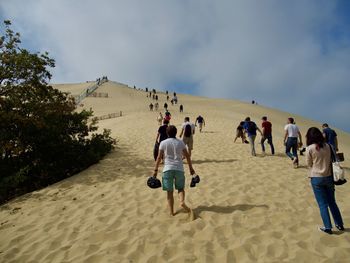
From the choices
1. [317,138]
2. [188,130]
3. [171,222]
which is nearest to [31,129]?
[188,130]

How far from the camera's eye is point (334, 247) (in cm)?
520

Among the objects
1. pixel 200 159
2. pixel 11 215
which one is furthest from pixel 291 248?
pixel 200 159

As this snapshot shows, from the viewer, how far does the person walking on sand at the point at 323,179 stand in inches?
223

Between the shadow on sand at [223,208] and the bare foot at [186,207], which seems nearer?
the bare foot at [186,207]

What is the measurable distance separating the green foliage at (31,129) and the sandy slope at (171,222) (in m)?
1.07

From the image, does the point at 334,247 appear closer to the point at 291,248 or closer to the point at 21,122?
the point at 291,248

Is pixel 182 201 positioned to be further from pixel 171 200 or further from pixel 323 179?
pixel 323 179

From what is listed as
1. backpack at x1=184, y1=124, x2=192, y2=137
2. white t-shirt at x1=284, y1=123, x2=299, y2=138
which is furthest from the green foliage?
white t-shirt at x1=284, y1=123, x2=299, y2=138

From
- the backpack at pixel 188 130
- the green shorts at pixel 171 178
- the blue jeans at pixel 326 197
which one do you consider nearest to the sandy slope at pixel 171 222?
the blue jeans at pixel 326 197

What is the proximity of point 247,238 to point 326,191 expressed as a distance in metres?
1.77

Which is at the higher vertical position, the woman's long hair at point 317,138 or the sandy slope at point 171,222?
the woman's long hair at point 317,138

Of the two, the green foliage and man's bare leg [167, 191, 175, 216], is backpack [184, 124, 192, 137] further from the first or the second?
man's bare leg [167, 191, 175, 216]

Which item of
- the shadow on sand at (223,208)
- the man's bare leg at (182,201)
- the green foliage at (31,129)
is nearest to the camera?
the man's bare leg at (182,201)

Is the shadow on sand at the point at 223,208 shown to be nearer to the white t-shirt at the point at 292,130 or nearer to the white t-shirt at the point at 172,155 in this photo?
the white t-shirt at the point at 172,155
